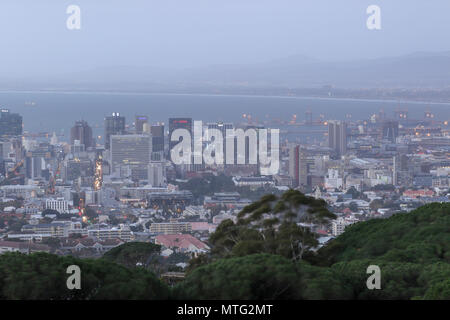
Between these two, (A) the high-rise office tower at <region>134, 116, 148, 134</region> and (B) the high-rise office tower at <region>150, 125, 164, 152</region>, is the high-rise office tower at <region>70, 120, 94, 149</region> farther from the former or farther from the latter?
(B) the high-rise office tower at <region>150, 125, 164, 152</region>

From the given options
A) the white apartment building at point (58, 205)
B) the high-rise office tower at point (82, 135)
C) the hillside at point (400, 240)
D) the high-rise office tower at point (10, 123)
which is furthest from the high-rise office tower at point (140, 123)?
the hillside at point (400, 240)

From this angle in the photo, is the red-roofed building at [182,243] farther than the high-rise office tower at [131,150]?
No

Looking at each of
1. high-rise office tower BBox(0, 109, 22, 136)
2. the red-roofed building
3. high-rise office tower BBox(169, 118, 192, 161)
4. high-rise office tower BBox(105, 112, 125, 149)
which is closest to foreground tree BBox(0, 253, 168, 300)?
the red-roofed building

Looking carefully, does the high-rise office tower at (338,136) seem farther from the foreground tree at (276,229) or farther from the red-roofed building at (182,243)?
the foreground tree at (276,229)

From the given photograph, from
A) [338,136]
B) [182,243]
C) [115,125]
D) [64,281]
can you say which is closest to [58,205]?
[182,243]

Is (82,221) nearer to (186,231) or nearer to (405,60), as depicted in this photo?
(186,231)
